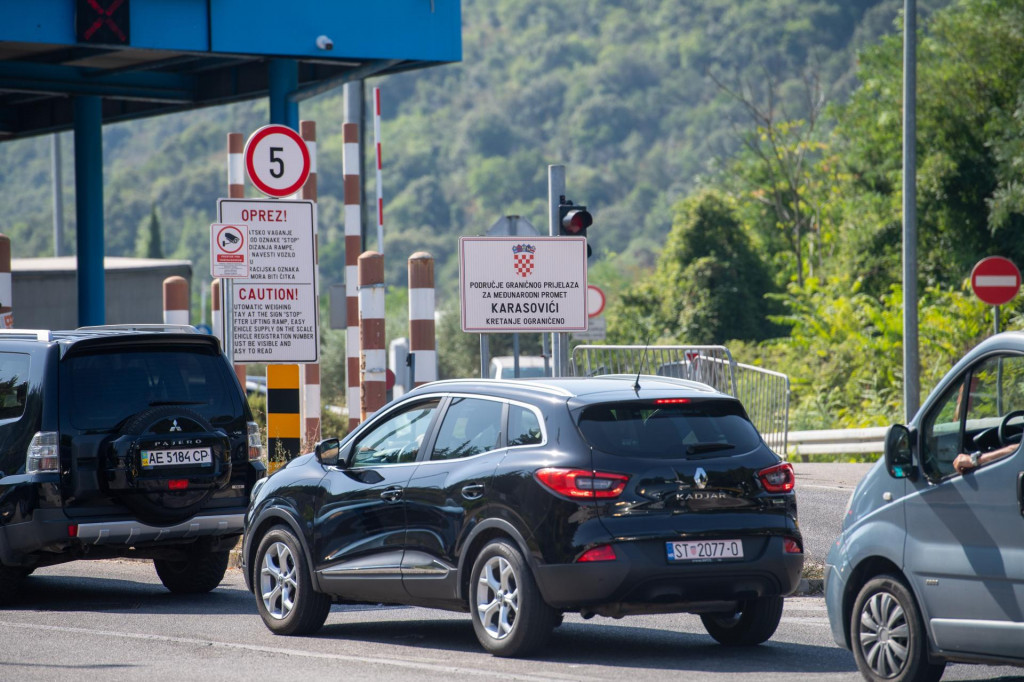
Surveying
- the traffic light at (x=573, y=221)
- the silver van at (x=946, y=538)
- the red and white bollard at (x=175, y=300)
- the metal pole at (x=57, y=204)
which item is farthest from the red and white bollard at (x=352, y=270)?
the metal pole at (x=57, y=204)

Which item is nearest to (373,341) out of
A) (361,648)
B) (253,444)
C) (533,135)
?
(253,444)

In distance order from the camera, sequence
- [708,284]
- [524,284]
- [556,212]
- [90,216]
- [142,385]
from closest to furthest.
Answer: [142,385] < [524,284] < [556,212] < [90,216] < [708,284]

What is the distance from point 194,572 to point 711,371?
8.68 metres

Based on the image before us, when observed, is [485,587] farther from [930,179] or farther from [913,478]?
[930,179]

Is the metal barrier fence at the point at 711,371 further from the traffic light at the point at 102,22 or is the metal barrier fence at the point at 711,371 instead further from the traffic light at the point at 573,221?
the traffic light at the point at 102,22

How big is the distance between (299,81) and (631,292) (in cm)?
2185

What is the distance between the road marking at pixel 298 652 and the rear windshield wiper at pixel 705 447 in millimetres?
1395

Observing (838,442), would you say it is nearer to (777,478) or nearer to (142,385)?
(142,385)

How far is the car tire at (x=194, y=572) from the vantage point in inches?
455

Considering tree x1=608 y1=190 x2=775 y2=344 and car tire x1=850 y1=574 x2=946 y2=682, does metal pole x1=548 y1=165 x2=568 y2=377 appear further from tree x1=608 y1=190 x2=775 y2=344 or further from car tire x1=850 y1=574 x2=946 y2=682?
tree x1=608 y1=190 x2=775 y2=344

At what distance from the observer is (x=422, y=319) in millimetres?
15008

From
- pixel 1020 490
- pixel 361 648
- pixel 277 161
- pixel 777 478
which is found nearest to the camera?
pixel 1020 490

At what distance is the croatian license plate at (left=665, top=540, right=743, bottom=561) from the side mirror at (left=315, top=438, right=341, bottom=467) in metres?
2.28

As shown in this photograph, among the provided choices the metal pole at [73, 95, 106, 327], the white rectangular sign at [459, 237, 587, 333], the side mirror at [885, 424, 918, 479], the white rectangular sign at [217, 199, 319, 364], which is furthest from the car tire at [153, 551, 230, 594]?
the metal pole at [73, 95, 106, 327]
